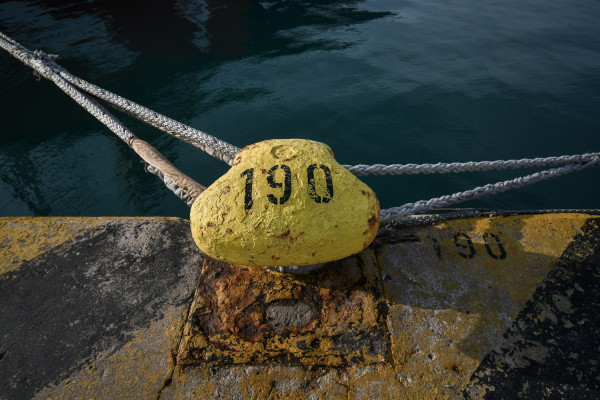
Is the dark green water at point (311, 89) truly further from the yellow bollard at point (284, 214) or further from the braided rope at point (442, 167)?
the yellow bollard at point (284, 214)

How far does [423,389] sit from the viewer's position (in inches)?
49.6

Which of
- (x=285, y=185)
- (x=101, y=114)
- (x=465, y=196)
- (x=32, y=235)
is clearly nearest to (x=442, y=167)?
(x=465, y=196)

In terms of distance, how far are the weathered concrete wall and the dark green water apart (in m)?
1.29

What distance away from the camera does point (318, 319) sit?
4.74ft

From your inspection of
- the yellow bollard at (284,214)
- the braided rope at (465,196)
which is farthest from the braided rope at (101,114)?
the braided rope at (465,196)

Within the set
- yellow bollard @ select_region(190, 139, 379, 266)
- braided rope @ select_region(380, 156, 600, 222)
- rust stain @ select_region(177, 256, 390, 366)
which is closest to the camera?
yellow bollard @ select_region(190, 139, 379, 266)

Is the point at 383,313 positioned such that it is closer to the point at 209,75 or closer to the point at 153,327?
the point at 153,327

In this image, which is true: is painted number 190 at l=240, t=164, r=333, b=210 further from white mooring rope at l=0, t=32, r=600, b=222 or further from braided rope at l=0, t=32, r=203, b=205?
braided rope at l=0, t=32, r=203, b=205

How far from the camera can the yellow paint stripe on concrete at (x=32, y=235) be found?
1.78 m

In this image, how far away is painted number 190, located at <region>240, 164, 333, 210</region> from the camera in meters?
1.25

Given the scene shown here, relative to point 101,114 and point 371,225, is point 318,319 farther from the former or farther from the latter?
point 101,114

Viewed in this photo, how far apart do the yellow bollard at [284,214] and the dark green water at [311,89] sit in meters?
1.78

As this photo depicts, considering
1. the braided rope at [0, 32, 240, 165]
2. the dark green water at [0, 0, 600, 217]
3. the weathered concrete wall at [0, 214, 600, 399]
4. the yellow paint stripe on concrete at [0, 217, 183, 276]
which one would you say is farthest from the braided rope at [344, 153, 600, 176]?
the yellow paint stripe on concrete at [0, 217, 183, 276]

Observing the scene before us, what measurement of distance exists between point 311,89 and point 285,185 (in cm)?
327
